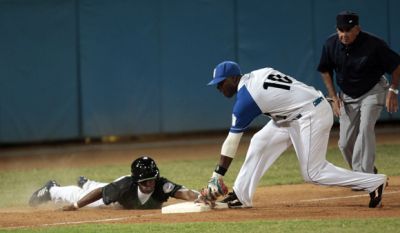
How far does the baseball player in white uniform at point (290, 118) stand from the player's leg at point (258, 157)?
4 centimetres

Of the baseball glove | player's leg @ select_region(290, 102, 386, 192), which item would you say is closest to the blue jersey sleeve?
the baseball glove

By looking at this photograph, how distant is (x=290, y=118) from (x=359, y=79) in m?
1.64

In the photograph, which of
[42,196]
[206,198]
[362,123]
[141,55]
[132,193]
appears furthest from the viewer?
[141,55]

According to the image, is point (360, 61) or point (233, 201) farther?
point (360, 61)

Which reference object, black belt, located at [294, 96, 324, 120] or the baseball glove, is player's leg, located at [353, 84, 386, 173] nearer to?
black belt, located at [294, 96, 324, 120]

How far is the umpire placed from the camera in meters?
10.3

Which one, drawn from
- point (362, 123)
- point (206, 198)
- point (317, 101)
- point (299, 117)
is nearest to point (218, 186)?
point (206, 198)

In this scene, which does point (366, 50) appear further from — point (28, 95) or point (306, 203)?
point (28, 95)

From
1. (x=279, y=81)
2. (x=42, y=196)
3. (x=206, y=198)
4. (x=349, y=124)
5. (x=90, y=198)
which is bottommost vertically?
(x=42, y=196)

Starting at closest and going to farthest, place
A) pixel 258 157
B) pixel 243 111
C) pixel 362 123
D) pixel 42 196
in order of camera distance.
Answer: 1. pixel 243 111
2. pixel 258 157
3. pixel 362 123
4. pixel 42 196

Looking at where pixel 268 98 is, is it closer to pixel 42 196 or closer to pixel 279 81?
pixel 279 81

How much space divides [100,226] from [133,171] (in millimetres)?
1296

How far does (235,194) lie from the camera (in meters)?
9.58

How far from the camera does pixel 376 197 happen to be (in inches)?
366
